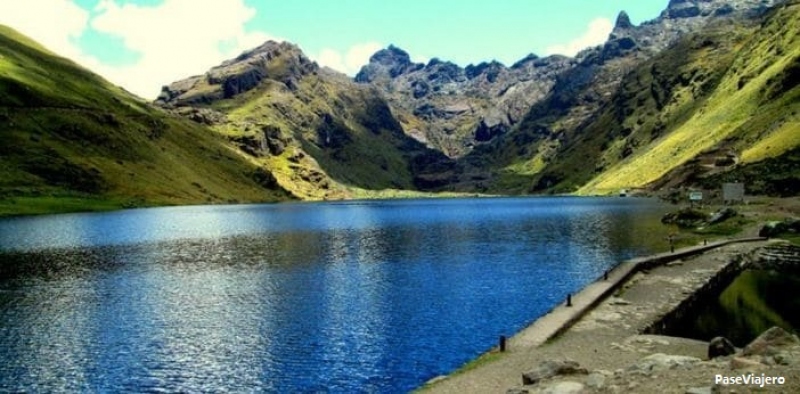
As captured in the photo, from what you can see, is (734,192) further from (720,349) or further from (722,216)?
(720,349)

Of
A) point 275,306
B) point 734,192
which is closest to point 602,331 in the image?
point 275,306

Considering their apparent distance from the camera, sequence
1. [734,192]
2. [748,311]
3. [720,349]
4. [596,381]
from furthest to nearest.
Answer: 1. [734,192]
2. [748,311]
3. [720,349]
4. [596,381]

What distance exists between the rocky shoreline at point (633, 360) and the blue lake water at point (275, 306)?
6.67 m

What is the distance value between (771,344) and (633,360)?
817 cm

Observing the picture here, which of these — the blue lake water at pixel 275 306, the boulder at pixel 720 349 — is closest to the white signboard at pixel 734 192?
the blue lake water at pixel 275 306

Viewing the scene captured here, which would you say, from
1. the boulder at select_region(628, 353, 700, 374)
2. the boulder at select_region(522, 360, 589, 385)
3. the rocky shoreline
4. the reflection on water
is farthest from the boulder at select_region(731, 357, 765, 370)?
the reflection on water

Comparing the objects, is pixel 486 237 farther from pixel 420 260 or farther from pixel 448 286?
pixel 448 286

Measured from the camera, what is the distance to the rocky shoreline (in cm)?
2534

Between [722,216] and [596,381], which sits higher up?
[722,216]

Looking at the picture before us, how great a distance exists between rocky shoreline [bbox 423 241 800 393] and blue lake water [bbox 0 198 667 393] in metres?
6.67

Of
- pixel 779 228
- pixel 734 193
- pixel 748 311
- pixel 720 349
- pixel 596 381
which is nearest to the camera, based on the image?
pixel 596 381

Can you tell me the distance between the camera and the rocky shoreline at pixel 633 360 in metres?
25.3

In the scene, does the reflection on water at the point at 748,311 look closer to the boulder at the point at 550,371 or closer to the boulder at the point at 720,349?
the boulder at the point at 720,349

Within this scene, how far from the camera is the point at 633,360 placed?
35906 millimetres
